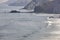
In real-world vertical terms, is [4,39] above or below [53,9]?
above

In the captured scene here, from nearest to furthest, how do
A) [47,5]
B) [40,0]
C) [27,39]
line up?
[27,39], [47,5], [40,0]

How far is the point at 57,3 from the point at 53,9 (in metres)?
5.24

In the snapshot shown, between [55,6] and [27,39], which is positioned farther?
[55,6]

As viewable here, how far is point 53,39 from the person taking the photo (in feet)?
42.6

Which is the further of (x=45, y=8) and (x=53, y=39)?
(x=45, y=8)

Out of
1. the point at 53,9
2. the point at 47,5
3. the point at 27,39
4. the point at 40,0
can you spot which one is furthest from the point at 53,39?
the point at 40,0

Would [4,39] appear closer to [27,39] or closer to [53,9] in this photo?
[27,39]

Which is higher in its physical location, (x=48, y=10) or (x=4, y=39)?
(x=4, y=39)

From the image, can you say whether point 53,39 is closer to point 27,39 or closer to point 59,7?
point 27,39

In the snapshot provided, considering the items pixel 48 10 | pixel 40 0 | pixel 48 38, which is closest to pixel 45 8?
pixel 48 10

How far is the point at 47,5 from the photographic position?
60062mm

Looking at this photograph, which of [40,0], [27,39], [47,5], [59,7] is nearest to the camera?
[27,39]

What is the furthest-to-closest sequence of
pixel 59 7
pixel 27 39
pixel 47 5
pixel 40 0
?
pixel 40 0, pixel 47 5, pixel 59 7, pixel 27 39

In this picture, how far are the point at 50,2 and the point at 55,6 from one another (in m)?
3.81
